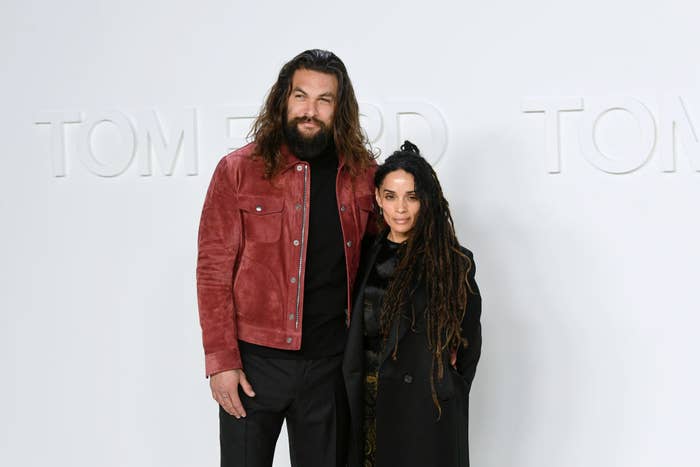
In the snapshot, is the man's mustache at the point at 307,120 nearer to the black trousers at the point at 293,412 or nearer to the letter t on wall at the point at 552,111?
the black trousers at the point at 293,412

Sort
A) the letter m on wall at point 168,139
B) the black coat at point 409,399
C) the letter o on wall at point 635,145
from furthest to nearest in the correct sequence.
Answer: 1. the letter m on wall at point 168,139
2. the letter o on wall at point 635,145
3. the black coat at point 409,399

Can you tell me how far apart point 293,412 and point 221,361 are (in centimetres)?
28

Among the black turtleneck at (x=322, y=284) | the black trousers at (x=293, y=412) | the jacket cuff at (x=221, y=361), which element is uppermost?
the black turtleneck at (x=322, y=284)

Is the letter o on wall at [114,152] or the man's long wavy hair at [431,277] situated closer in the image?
the man's long wavy hair at [431,277]

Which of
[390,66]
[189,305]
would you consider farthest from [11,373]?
[390,66]

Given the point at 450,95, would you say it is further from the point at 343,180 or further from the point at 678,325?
the point at 678,325

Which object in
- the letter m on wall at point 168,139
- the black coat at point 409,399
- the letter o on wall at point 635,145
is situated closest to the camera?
the black coat at point 409,399

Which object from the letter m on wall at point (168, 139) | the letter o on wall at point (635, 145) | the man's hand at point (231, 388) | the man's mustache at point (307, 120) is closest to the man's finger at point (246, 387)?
the man's hand at point (231, 388)

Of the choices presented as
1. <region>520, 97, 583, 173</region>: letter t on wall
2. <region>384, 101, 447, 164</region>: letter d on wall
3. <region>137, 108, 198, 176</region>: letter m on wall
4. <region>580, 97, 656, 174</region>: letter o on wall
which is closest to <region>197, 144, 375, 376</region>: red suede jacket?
<region>384, 101, 447, 164</region>: letter d on wall

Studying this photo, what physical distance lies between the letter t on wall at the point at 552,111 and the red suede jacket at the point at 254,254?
972mm

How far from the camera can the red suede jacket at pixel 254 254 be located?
89.0 inches

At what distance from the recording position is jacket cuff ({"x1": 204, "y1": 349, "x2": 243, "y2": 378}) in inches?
87.9

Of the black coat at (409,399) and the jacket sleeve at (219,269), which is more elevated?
the jacket sleeve at (219,269)

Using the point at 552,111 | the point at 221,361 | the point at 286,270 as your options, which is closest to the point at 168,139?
the point at 286,270
